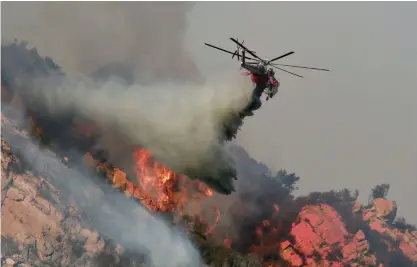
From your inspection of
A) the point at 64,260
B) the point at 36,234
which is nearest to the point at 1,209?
the point at 36,234

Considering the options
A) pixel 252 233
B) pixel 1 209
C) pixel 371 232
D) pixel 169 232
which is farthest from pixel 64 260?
pixel 371 232

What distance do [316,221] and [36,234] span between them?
42497 mm

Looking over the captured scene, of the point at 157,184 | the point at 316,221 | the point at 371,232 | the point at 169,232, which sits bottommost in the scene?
the point at 169,232

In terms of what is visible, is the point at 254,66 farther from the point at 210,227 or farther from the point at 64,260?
the point at 210,227

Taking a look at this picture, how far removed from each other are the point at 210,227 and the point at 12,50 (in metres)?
36.1

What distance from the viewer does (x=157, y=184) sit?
6281 cm

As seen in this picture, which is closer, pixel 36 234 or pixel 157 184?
pixel 36 234

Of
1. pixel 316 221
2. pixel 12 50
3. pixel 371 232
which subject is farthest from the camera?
pixel 371 232

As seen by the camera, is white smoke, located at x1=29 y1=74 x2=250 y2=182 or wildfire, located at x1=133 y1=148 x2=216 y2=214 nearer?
white smoke, located at x1=29 y1=74 x2=250 y2=182

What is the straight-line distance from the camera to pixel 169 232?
2197 inches

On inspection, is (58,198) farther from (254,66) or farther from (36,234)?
(254,66)

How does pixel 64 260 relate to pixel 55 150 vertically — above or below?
below

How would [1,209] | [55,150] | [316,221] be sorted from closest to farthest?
[1,209] < [55,150] < [316,221]

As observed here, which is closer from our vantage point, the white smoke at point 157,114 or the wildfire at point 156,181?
the white smoke at point 157,114
